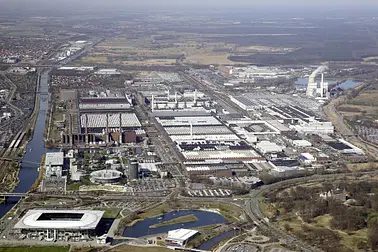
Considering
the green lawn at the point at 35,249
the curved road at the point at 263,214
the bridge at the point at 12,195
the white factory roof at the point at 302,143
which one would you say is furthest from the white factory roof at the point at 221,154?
the green lawn at the point at 35,249

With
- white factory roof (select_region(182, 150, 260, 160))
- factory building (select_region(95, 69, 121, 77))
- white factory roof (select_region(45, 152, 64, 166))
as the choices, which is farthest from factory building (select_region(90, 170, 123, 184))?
factory building (select_region(95, 69, 121, 77))

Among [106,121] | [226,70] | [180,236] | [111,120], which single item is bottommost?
[180,236]

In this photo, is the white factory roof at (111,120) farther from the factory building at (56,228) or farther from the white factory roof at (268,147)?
the factory building at (56,228)

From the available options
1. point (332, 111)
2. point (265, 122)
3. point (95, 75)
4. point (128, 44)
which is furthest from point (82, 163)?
point (128, 44)

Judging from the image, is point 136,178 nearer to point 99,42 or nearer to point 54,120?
point 54,120

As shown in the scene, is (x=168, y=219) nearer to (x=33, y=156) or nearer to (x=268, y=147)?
(x=268, y=147)

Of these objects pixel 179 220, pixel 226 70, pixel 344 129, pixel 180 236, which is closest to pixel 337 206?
pixel 179 220
